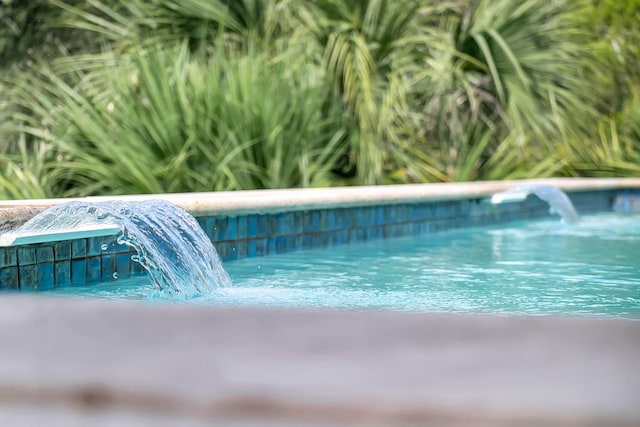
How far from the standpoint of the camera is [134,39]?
29.9 ft

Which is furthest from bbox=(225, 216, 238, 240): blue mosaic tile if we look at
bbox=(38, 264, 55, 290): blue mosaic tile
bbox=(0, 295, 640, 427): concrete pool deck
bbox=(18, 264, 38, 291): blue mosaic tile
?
bbox=(0, 295, 640, 427): concrete pool deck

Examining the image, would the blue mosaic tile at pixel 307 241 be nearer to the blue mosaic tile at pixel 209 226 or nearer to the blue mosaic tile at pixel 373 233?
the blue mosaic tile at pixel 373 233

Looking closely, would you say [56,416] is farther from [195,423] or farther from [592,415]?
[592,415]

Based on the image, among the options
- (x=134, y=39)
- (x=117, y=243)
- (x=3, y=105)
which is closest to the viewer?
(x=117, y=243)

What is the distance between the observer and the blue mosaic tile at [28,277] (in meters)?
4.11

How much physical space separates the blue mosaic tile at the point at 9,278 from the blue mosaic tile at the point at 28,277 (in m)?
0.03

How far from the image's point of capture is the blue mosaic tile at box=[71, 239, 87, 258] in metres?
4.44

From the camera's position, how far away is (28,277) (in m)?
4.14

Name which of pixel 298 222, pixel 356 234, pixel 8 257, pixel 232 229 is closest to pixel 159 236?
pixel 8 257

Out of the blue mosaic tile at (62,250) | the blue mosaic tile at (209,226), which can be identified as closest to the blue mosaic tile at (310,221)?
the blue mosaic tile at (209,226)

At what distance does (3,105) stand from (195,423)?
26.7 ft

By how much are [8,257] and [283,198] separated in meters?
1.96

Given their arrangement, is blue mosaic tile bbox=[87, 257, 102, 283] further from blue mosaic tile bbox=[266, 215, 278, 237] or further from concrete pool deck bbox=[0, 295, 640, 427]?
concrete pool deck bbox=[0, 295, 640, 427]

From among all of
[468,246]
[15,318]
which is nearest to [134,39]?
[468,246]
